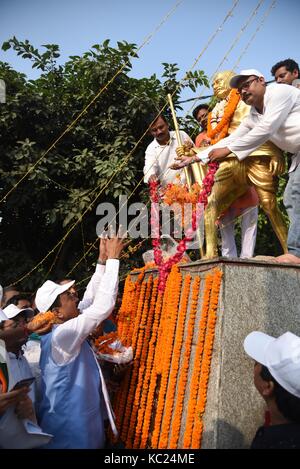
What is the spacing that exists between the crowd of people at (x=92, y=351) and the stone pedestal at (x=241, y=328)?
35cm

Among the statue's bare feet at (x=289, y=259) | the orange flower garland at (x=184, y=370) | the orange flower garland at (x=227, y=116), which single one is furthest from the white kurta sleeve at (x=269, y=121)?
the orange flower garland at (x=184, y=370)

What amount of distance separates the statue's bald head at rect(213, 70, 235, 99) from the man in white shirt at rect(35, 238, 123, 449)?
2.49 metres

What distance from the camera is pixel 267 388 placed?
2424 mm

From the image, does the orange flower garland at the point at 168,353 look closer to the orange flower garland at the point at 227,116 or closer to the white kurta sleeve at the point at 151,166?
the orange flower garland at the point at 227,116

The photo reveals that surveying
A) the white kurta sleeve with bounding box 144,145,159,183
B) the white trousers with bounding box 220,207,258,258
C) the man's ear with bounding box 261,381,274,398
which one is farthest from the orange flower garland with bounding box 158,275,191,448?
the white kurta sleeve with bounding box 144,145,159,183

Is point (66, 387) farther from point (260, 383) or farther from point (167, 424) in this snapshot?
point (260, 383)

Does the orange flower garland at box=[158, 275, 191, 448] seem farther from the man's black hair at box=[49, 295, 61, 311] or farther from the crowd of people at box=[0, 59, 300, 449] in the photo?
the man's black hair at box=[49, 295, 61, 311]

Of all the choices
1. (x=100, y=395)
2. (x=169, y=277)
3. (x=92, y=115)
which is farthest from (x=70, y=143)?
(x=100, y=395)

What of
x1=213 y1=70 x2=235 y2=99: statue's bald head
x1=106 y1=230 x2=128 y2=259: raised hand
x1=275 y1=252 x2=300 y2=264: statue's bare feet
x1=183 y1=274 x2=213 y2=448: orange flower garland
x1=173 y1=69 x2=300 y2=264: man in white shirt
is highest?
x1=213 y1=70 x2=235 y2=99: statue's bald head

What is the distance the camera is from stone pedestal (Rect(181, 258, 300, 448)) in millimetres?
3004

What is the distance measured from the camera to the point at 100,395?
142 inches

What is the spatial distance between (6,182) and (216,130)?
421 centimetres

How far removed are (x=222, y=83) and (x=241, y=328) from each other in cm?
285

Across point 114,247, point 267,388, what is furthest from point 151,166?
point 267,388
